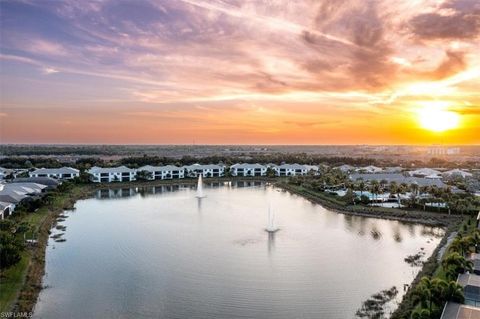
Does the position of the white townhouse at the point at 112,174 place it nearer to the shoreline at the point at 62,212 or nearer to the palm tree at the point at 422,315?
the shoreline at the point at 62,212

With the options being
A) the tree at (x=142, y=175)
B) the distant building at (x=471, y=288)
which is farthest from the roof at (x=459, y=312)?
the tree at (x=142, y=175)

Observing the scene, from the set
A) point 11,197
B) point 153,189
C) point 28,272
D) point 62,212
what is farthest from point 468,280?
point 153,189

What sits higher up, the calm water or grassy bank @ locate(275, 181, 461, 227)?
grassy bank @ locate(275, 181, 461, 227)

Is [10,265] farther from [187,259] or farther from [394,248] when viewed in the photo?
[394,248]

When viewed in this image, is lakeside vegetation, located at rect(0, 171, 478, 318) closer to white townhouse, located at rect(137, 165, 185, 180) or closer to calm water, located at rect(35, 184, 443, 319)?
calm water, located at rect(35, 184, 443, 319)

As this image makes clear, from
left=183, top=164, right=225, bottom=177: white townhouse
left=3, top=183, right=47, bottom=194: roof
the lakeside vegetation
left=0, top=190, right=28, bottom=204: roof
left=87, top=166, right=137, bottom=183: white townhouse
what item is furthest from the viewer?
left=183, top=164, right=225, bottom=177: white townhouse

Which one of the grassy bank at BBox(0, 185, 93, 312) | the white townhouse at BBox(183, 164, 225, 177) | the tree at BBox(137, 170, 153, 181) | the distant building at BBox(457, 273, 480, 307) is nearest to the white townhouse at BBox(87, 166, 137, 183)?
the tree at BBox(137, 170, 153, 181)
